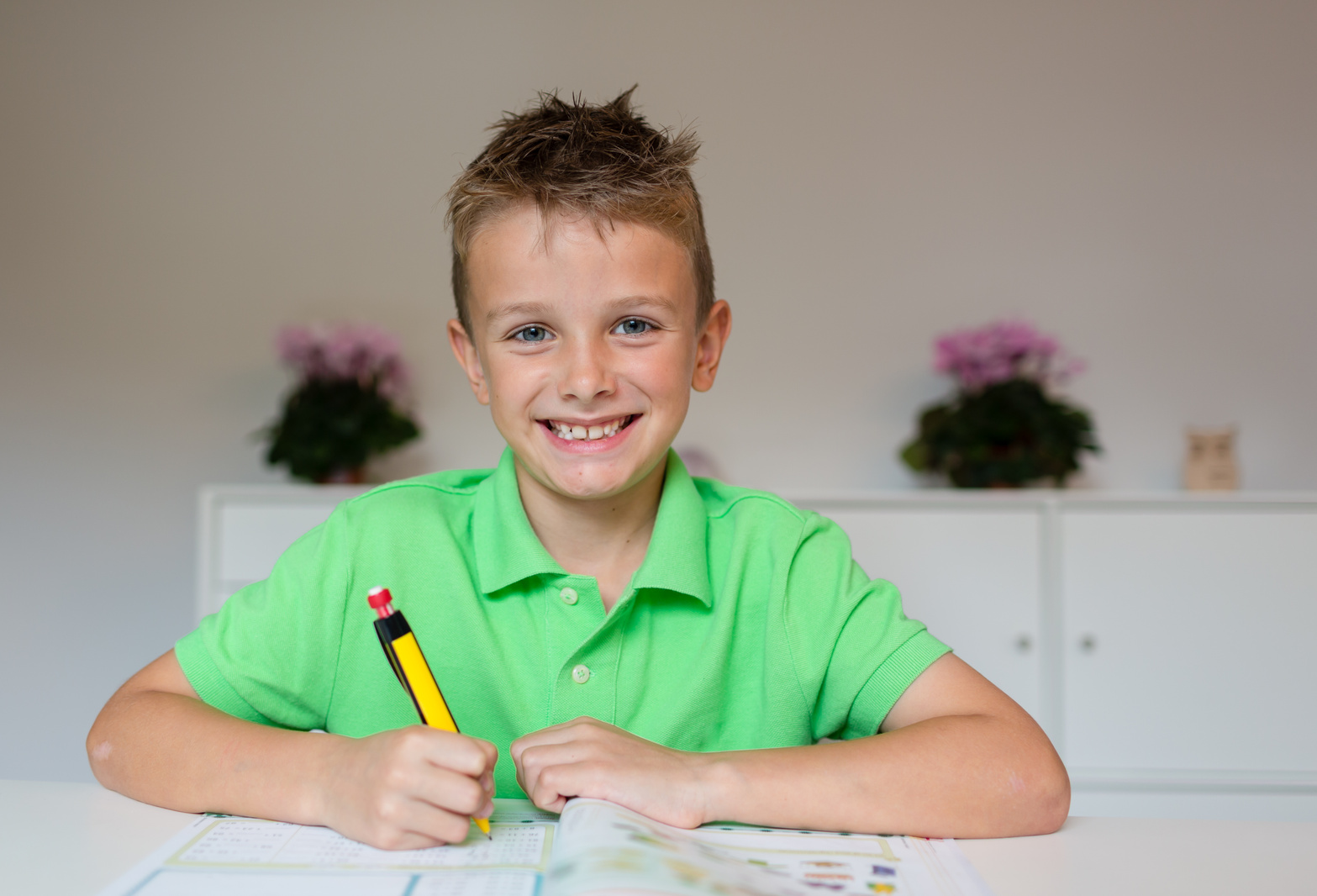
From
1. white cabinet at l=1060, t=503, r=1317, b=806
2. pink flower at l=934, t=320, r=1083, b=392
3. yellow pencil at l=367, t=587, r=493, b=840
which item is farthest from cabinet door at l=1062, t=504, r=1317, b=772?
yellow pencil at l=367, t=587, r=493, b=840

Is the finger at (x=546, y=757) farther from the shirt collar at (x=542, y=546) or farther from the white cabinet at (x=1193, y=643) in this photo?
the white cabinet at (x=1193, y=643)

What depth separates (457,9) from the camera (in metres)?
2.28

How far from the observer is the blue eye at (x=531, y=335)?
812mm

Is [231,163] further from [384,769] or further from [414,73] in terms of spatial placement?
[384,769]

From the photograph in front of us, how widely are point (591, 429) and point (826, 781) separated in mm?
352

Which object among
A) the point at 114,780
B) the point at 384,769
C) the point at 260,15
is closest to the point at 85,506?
the point at 260,15

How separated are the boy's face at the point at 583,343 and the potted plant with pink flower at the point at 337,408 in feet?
3.82

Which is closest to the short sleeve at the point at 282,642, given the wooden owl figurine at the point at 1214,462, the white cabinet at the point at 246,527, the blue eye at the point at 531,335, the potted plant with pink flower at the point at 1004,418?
the blue eye at the point at 531,335

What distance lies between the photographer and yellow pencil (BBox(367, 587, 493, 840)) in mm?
538

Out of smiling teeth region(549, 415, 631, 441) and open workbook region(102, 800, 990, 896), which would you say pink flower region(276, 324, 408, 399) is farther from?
open workbook region(102, 800, 990, 896)

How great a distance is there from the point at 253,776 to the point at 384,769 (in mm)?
125

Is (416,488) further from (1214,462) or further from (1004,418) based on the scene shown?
(1214,462)

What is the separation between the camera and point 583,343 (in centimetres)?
78

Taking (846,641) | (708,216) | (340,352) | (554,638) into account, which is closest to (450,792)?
(554,638)
